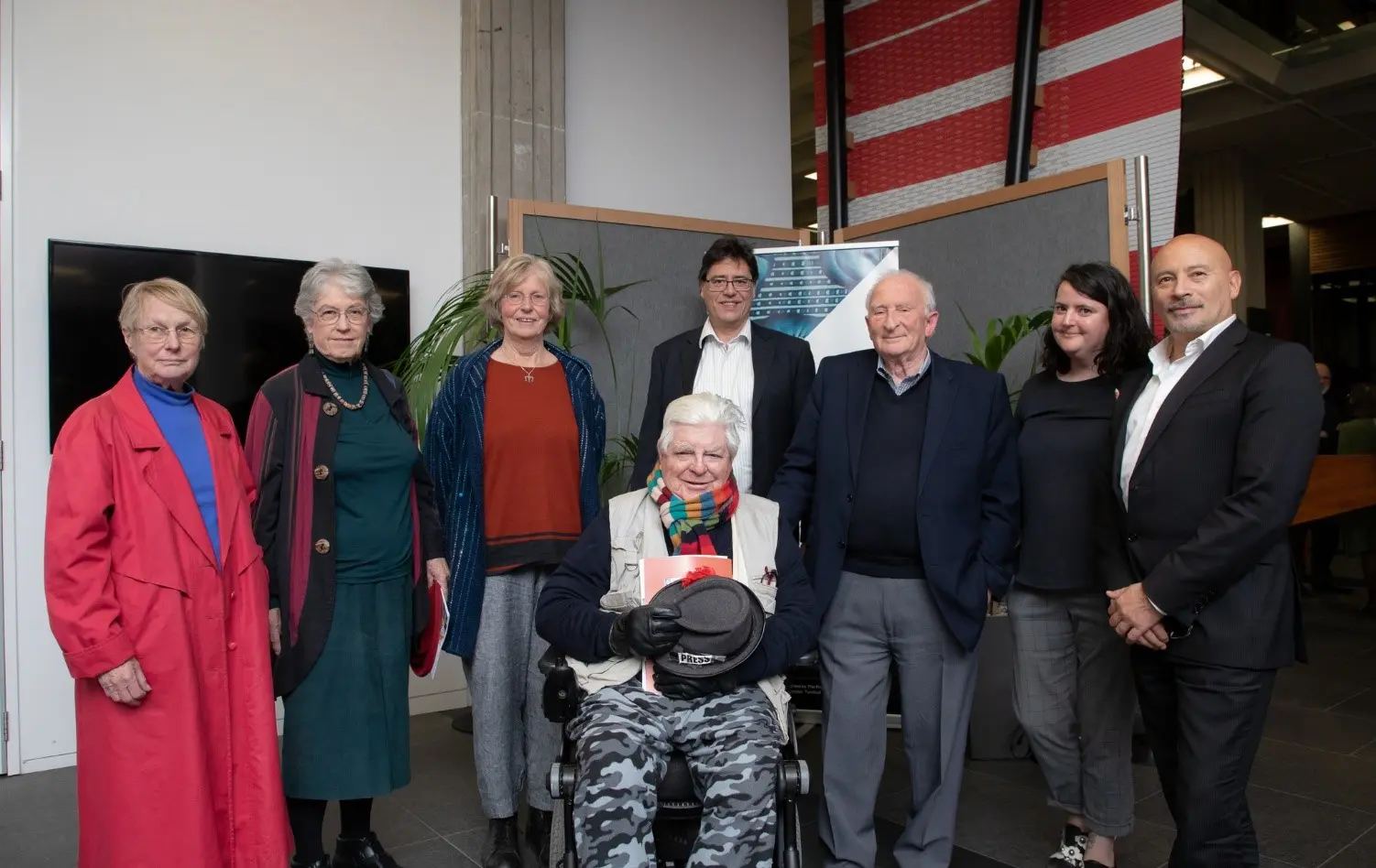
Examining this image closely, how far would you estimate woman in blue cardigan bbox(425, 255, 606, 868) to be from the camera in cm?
272

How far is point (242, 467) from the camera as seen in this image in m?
2.38

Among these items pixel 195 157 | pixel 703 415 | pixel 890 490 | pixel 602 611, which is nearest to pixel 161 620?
pixel 602 611

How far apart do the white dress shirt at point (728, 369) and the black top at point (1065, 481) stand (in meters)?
0.87

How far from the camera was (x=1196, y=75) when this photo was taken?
7.29m

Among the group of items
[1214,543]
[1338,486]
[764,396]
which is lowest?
[1338,486]

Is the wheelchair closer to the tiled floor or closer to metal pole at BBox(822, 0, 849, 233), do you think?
the tiled floor

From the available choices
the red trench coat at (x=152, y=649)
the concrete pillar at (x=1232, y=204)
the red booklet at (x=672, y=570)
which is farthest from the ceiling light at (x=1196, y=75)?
the red trench coat at (x=152, y=649)

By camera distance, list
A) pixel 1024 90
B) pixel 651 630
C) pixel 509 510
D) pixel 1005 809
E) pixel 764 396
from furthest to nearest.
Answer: pixel 1024 90
pixel 1005 809
pixel 764 396
pixel 509 510
pixel 651 630

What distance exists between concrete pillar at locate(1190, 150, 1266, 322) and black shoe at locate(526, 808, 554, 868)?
872 centimetres

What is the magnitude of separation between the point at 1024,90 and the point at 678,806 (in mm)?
3779

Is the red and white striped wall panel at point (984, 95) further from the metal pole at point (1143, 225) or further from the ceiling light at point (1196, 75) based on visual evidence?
the ceiling light at point (1196, 75)

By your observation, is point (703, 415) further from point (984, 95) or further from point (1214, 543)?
point (984, 95)

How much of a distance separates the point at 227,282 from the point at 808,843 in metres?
3.08

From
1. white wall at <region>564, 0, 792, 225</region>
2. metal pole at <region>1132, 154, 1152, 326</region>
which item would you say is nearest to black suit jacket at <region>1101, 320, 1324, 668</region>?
metal pole at <region>1132, 154, 1152, 326</region>
